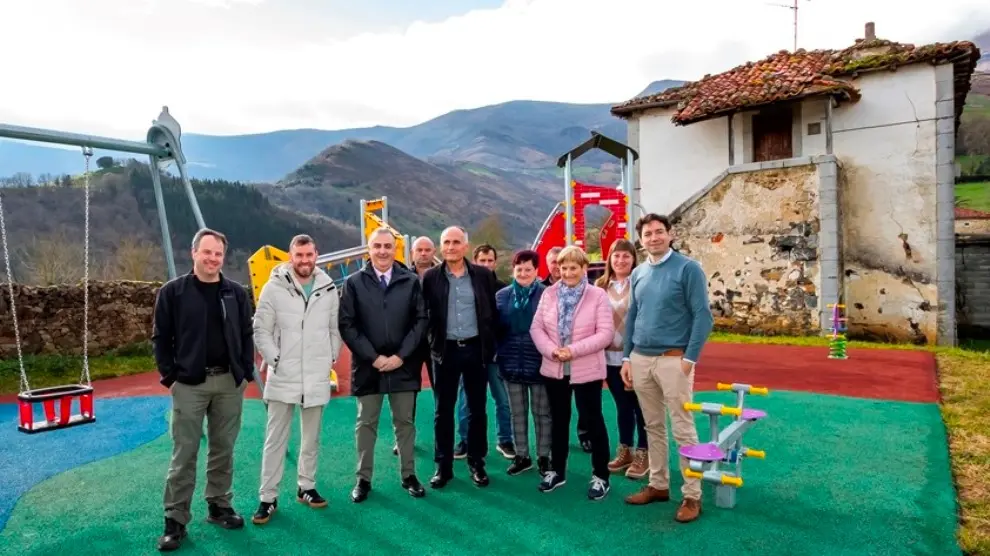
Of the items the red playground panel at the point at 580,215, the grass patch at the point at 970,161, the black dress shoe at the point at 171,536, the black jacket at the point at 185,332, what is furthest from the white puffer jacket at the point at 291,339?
the grass patch at the point at 970,161

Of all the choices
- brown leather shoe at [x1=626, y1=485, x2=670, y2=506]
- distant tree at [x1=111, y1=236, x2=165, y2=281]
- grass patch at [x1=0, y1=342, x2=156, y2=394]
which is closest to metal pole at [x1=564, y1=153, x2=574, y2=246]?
brown leather shoe at [x1=626, y1=485, x2=670, y2=506]

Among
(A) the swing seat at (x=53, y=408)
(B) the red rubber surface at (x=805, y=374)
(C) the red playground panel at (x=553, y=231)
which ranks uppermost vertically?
(C) the red playground panel at (x=553, y=231)

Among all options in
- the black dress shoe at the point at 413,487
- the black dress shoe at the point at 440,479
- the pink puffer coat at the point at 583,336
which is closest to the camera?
the pink puffer coat at the point at 583,336

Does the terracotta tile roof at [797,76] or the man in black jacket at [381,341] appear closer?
the man in black jacket at [381,341]

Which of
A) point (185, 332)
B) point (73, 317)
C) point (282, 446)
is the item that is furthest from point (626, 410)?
point (73, 317)

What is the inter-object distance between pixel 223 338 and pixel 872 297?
13.5 meters

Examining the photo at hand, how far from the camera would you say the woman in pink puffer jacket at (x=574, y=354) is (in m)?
4.18

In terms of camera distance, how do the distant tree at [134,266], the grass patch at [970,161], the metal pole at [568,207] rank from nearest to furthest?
the metal pole at [568,207], the distant tree at [134,266], the grass patch at [970,161]

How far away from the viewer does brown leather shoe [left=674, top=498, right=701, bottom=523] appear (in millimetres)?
3795

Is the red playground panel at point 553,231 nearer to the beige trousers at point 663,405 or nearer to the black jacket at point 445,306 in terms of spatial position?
the black jacket at point 445,306

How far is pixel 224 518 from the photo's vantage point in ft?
12.7

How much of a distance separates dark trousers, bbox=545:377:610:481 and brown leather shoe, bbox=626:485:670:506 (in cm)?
23

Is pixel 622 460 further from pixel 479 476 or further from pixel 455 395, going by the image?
pixel 455 395

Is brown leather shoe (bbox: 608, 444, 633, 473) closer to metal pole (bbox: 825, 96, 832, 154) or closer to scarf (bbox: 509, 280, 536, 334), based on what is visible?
scarf (bbox: 509, 280, 536, 334)
